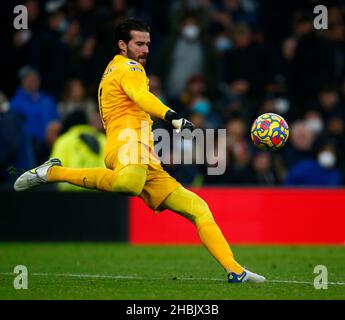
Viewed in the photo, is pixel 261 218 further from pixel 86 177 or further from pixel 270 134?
pixel 86 177

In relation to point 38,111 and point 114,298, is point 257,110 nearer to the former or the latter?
point 38,111

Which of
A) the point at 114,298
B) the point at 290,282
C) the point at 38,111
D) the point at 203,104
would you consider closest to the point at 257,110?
the point at 203,104

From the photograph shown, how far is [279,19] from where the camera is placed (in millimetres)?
19906

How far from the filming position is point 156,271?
11.6 meters

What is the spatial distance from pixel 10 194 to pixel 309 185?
15.7 feet

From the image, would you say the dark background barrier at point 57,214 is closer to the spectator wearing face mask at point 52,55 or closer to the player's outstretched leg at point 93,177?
the spectator wearing face mask at point 52,55

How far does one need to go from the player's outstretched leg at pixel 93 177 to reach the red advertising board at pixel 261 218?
5.42 m

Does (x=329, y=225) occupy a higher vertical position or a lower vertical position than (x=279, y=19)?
lower

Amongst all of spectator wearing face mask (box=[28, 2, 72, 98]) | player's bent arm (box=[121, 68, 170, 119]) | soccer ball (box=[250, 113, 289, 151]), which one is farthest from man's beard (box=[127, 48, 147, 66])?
spectator wearing face mask (box=[28, 2, 72, 98])

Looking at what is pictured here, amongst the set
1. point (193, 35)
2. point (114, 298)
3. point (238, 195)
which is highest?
point (193, 35)

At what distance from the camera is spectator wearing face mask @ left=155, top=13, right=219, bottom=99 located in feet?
60.2

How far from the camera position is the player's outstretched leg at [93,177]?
9.95 m

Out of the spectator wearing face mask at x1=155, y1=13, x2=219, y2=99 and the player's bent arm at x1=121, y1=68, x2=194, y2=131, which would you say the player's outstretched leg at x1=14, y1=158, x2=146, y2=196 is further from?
the spectator wearing face mask at x1=155, y1=13, x2=219, y2=99

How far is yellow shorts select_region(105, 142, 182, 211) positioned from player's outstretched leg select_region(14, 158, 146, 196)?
10cm
